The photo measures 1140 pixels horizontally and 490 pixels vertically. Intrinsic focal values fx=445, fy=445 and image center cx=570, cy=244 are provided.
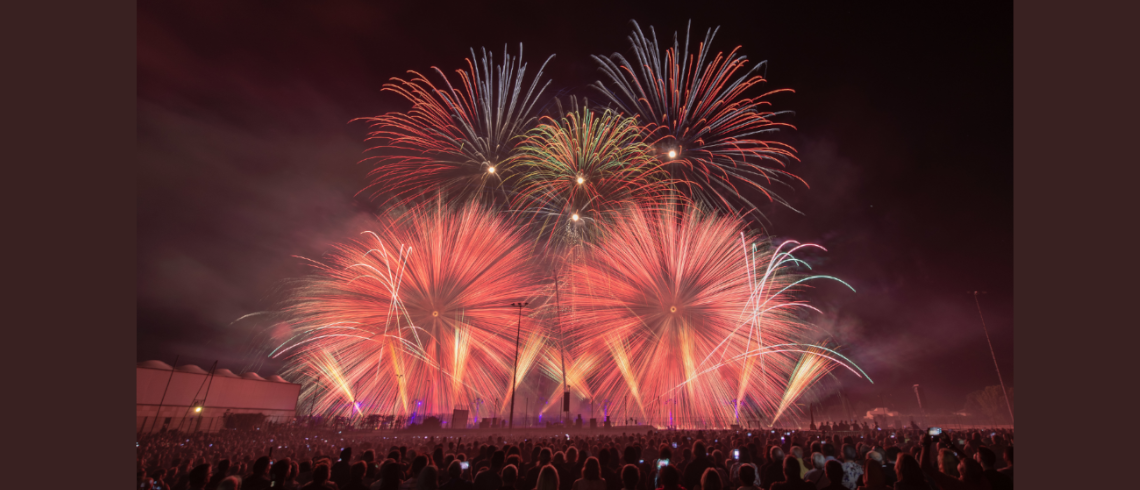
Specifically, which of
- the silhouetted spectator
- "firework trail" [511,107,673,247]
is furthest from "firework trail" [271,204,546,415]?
the silhouetted spectator

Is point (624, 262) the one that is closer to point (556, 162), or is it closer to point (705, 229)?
point (705, 229)

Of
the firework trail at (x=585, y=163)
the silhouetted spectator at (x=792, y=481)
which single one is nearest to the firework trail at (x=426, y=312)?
the firework trail at (x=585, y=163)

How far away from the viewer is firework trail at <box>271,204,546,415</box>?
28922 mm

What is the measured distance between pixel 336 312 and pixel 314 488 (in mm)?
25512

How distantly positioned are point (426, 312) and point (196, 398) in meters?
25.2

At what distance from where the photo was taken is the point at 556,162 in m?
25.1

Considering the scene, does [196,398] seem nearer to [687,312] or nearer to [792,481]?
[687,312]

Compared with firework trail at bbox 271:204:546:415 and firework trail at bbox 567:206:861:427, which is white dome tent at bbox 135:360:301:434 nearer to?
firework trail at bbox 271:204:546:415

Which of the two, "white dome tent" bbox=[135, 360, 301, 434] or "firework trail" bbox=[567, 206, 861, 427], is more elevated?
"firework trail" bbox=[567, 206, 861, 427]

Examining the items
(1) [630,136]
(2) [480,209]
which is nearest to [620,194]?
(1) [630,136]

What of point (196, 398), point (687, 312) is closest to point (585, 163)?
point (687, 312)

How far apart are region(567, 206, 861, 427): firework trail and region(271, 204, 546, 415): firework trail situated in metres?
5.11

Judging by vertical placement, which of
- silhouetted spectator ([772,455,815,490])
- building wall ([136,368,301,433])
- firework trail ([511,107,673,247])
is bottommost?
building wall ([136,368,301,433])

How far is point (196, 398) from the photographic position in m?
39.6
